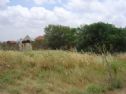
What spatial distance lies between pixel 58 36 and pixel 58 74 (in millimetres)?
33842

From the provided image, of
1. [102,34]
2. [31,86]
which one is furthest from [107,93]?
[102,34]

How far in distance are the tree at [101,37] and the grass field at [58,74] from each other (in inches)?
506

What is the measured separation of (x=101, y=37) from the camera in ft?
88.1

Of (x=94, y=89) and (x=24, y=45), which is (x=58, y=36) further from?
(x=94, y=89)

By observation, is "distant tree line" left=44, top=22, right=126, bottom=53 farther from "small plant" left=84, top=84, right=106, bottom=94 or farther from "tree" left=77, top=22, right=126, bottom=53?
"small plant" left=84, top=84, right=106, bottom=94

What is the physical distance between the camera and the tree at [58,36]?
4242 centimetres

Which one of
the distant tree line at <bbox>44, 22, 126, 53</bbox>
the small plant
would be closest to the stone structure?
the distant tree line at <bbox>44, 22, 126, 53</bbox>

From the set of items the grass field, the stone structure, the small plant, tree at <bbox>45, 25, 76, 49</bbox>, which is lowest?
the small plant

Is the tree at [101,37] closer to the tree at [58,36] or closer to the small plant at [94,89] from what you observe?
the tree at [58,36]

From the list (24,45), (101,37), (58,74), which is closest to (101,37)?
(101,37)

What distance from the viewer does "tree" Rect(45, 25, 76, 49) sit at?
4242 cm

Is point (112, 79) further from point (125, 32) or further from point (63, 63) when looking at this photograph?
point (125, 32)

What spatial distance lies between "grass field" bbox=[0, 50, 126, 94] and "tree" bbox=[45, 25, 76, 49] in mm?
28175

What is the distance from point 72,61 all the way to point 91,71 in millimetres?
938
